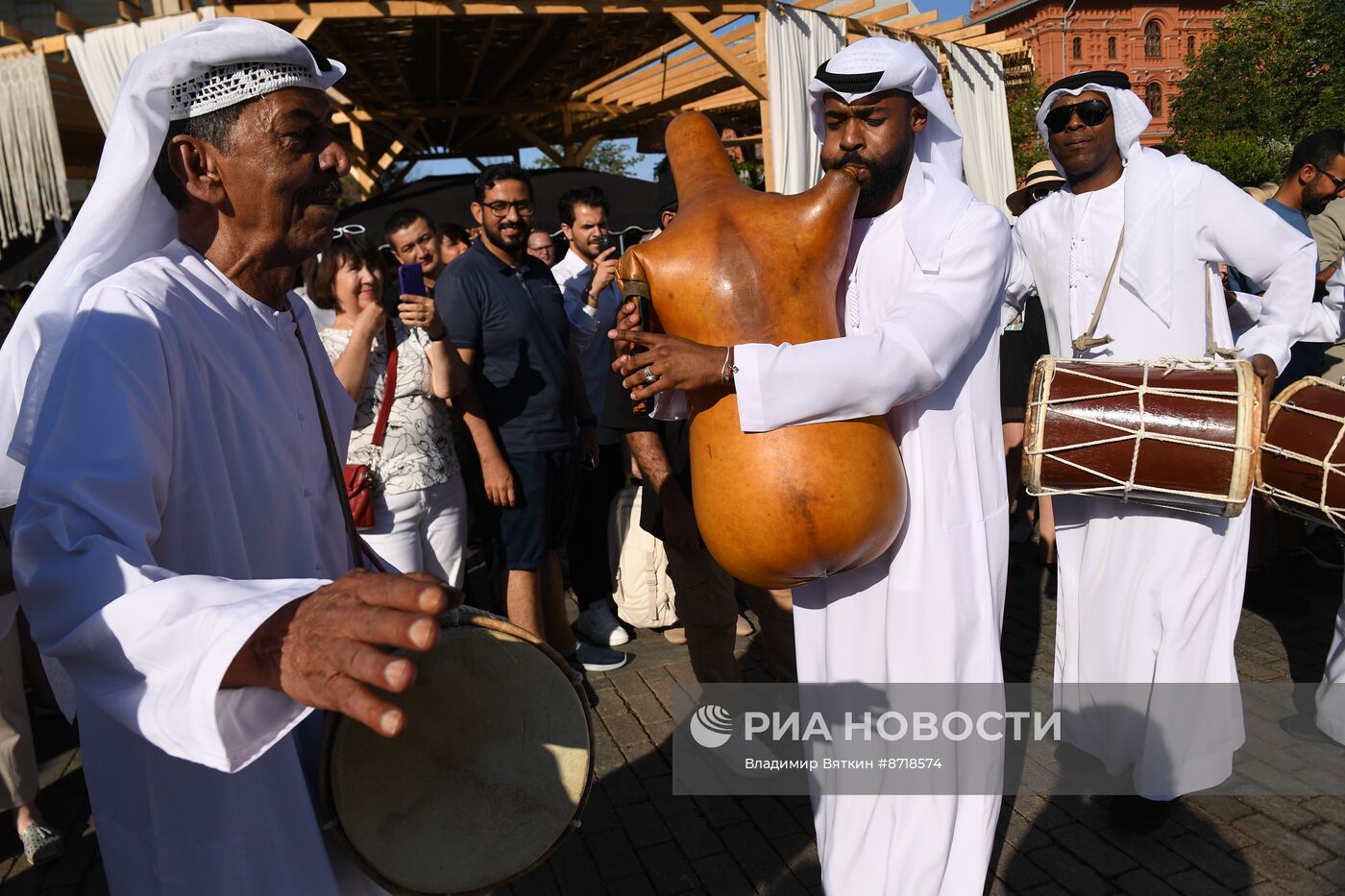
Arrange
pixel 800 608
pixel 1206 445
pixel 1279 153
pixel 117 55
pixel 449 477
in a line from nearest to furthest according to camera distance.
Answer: pixel 800 608 → pixel 1206 445 → pixel 449 477 → pixel 117 55 → pixel 1279 153

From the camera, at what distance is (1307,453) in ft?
9.94

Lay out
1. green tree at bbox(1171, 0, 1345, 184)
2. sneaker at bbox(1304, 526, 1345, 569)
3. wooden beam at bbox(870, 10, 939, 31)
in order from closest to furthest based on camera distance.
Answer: sneaker at bbox(1304, 526, 1345, 569) → wooden beam at bbox(870, 10, 939, 31) → green tree at bbox(1171, 0, 1345, 184)

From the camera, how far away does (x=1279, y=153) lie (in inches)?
1022

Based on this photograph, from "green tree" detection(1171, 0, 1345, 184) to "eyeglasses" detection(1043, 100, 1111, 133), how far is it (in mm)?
27960

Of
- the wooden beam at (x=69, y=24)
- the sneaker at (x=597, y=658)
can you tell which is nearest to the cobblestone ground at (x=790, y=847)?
the sneaker at (x=597, y=658)

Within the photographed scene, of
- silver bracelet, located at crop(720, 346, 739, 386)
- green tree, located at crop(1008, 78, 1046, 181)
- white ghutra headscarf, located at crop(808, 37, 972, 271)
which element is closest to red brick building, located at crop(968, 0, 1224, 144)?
green tree, located at crop(1008, 78, 1046, 181)

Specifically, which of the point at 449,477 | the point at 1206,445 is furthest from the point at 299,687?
the point at 449,477

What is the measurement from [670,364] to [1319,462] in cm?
222

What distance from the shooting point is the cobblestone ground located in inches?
115

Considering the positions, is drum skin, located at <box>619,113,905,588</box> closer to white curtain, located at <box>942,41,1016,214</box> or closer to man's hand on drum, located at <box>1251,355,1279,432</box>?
man's hand on drum, located at <box>1251,355,1279,432</box>

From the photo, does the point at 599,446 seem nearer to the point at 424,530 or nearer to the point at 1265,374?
the point at 424,530

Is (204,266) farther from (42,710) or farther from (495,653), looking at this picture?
(42,710)

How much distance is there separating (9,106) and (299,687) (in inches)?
300

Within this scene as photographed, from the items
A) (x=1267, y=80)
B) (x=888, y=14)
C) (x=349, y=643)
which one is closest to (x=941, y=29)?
(x=888, y=14)
